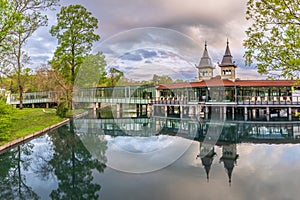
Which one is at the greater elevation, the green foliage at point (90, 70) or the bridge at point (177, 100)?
the green foliage at point (90, 70)

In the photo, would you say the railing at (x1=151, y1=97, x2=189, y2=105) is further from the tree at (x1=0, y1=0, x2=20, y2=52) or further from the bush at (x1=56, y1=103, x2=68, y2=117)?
the tree at (x1=0, y1=0, x2=20, y2=52)

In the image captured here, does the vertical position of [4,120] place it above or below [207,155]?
above

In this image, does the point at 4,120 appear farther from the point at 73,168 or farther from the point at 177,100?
the point at 177,100

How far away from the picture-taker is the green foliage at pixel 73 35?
26875 mm

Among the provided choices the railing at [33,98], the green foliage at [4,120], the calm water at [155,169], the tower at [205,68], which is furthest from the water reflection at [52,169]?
the tower at [205,68]

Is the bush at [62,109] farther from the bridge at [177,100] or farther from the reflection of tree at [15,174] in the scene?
the reflection of tree at [15,174]

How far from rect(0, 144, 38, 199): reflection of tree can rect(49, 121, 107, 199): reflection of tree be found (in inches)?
36.4

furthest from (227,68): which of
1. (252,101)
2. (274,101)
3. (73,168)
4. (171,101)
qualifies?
(73,168)

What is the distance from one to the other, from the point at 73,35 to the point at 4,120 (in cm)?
1626

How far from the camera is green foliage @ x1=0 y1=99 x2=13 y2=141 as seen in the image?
12461mm

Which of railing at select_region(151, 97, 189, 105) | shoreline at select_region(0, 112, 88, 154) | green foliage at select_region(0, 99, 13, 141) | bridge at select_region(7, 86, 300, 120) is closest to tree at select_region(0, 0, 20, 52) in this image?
green foliage at select_region(0, 99, 13, 141)

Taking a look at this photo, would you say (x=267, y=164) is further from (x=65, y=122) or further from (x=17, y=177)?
(x=65, y=122)

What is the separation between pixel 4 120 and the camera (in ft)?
41.3

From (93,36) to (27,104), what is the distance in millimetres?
18865
